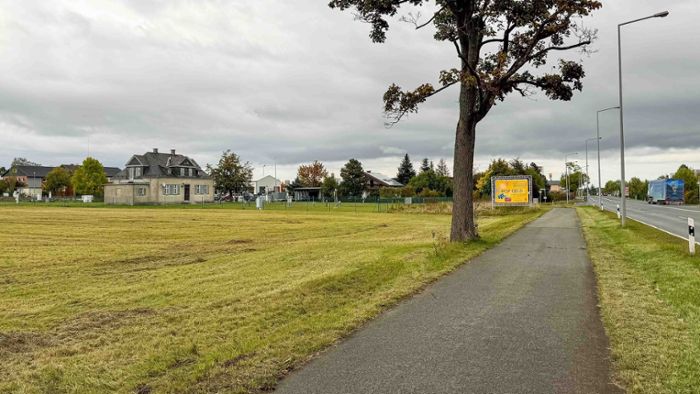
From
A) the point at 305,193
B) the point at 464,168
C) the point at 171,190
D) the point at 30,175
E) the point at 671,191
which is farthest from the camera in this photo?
the point at 30,175

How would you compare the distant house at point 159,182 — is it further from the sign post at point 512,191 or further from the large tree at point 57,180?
the sign post at point 512,191

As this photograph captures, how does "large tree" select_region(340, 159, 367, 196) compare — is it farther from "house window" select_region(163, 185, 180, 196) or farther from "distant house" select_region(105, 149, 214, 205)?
"house window" select_region(163, 185, 180, 196)

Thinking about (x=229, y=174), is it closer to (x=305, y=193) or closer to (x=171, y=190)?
(x=171, y=190)

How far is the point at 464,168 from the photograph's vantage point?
59.6ft

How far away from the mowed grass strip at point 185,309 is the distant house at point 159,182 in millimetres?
66758

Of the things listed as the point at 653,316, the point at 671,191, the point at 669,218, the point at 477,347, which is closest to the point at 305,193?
the point at 671,191

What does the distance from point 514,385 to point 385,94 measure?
553 inches

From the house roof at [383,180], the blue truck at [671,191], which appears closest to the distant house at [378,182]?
the house roof at [383,180]

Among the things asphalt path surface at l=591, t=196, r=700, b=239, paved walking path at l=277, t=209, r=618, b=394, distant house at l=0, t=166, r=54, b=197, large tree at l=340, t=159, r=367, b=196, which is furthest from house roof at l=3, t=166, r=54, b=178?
paved walking path at l=277, t=209, r=618, b=394

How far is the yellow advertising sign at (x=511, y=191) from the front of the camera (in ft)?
182

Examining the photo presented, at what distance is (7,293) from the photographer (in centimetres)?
1099

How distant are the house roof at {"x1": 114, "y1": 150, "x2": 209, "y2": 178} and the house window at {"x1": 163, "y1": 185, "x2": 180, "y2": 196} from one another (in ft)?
6.41

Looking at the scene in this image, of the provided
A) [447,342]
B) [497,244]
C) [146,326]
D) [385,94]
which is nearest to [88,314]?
[146,326]

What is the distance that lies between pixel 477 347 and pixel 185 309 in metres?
5.43
